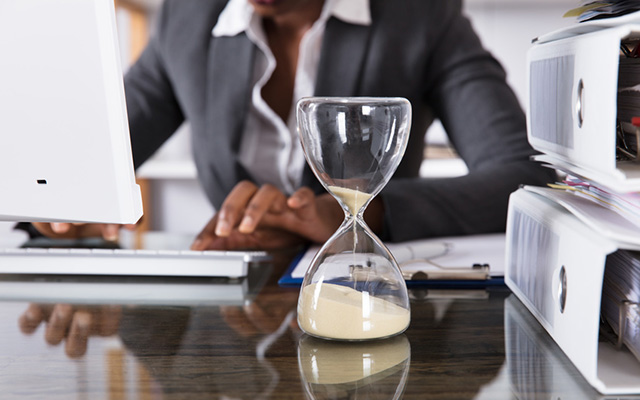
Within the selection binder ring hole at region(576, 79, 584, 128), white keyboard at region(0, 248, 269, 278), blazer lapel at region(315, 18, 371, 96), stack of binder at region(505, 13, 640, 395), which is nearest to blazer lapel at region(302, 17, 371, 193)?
blazer lapel at region(315, 18, 371, 96)

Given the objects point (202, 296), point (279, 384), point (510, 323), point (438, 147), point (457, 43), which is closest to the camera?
point (279, 384)

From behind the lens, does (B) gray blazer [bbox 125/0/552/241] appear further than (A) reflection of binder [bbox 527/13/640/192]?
Yes

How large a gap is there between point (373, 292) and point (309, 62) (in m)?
0.96

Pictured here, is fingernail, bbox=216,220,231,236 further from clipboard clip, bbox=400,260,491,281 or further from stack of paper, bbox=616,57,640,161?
stack of paper, bbox=616,57,640,161

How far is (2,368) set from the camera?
44 centimetres

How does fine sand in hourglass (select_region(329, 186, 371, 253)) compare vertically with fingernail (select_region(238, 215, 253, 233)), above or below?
above

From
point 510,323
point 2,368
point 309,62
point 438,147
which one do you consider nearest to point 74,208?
point 2,368

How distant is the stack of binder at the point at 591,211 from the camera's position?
0.38 metres

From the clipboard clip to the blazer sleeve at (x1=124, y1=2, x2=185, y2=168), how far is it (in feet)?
3.19

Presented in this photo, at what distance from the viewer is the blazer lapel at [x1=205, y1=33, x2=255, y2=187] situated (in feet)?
4.38

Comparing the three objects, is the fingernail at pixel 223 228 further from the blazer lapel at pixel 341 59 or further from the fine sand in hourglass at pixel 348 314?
the blazer lapel at pixel 341 59

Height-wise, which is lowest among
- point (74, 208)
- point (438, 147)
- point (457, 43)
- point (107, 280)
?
point (438, 147)

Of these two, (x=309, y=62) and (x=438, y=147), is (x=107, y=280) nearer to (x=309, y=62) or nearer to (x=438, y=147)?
(x=309, y=62)

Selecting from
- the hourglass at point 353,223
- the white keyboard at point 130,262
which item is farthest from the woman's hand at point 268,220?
the hourglass at point 353,223
